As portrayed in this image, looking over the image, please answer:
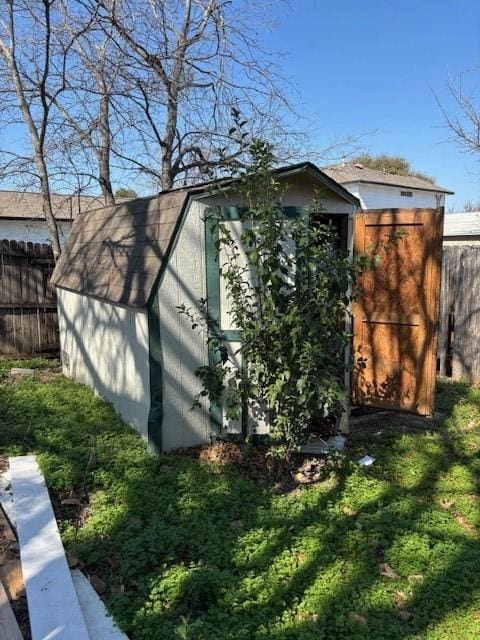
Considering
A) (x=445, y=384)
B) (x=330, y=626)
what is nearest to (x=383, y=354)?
(x=445, y=384)

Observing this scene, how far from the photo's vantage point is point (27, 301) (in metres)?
7.92

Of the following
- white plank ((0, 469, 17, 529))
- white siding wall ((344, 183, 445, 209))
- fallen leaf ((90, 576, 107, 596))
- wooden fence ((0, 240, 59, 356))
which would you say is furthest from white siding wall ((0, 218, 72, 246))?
fallen leaf ((90, 576, 107, 596))

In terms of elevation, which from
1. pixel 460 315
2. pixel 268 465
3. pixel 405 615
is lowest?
pixel 405 615

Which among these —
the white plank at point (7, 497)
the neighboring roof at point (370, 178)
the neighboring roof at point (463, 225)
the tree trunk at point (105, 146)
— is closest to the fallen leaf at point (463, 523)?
the white plank at point (7, 497)

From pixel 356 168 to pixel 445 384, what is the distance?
16.5 meters

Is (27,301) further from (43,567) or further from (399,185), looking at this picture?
(399,185)

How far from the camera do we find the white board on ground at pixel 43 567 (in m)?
2.42

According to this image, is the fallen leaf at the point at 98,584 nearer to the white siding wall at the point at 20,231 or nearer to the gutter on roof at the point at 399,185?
the white siding wall at the point at 20,231

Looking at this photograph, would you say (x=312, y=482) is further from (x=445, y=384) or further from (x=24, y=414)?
(x=445, y=384)

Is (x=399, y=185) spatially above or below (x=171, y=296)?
above

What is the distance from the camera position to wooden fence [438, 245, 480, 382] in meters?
6.67

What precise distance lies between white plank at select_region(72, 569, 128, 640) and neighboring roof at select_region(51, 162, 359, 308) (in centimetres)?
210

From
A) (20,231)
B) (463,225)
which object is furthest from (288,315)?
(20,231)

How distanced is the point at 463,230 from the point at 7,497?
16940 millimetres
